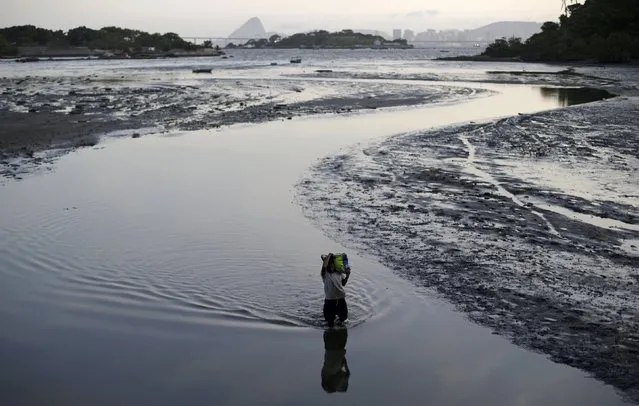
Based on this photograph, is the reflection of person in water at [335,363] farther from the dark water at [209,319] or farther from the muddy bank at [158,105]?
the muddy bank at [158,105]

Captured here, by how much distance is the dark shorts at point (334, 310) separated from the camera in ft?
29.1

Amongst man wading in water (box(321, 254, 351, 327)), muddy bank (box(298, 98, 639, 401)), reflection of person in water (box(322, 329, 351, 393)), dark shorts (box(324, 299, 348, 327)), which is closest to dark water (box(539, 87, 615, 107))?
muddy bank (box(298, 98, 639, 401))

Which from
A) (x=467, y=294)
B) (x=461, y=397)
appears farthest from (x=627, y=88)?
(x=461, y=397)

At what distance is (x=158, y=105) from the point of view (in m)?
39.1

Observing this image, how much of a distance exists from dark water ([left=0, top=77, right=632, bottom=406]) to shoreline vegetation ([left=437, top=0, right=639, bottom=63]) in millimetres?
92044

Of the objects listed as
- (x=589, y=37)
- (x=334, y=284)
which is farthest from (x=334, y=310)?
(x=589, y=37)

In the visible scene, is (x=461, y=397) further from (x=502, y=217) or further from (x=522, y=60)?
(x=522, y=60)

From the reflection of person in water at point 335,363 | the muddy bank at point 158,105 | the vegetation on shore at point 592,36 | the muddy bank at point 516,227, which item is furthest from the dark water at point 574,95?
the vegetation on shore at point 592,36

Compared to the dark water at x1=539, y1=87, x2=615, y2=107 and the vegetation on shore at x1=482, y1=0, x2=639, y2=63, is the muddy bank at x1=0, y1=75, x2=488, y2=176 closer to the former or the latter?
the dark water at x1=539, y1=87, x2=615, y2=107

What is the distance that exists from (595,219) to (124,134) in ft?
67.9

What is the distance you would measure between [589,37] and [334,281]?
374 ft

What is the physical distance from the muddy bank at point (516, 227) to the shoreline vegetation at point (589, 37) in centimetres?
7872

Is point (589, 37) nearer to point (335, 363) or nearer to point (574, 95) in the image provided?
point (574, 95)

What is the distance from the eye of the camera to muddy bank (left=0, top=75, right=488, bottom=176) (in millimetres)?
26344
